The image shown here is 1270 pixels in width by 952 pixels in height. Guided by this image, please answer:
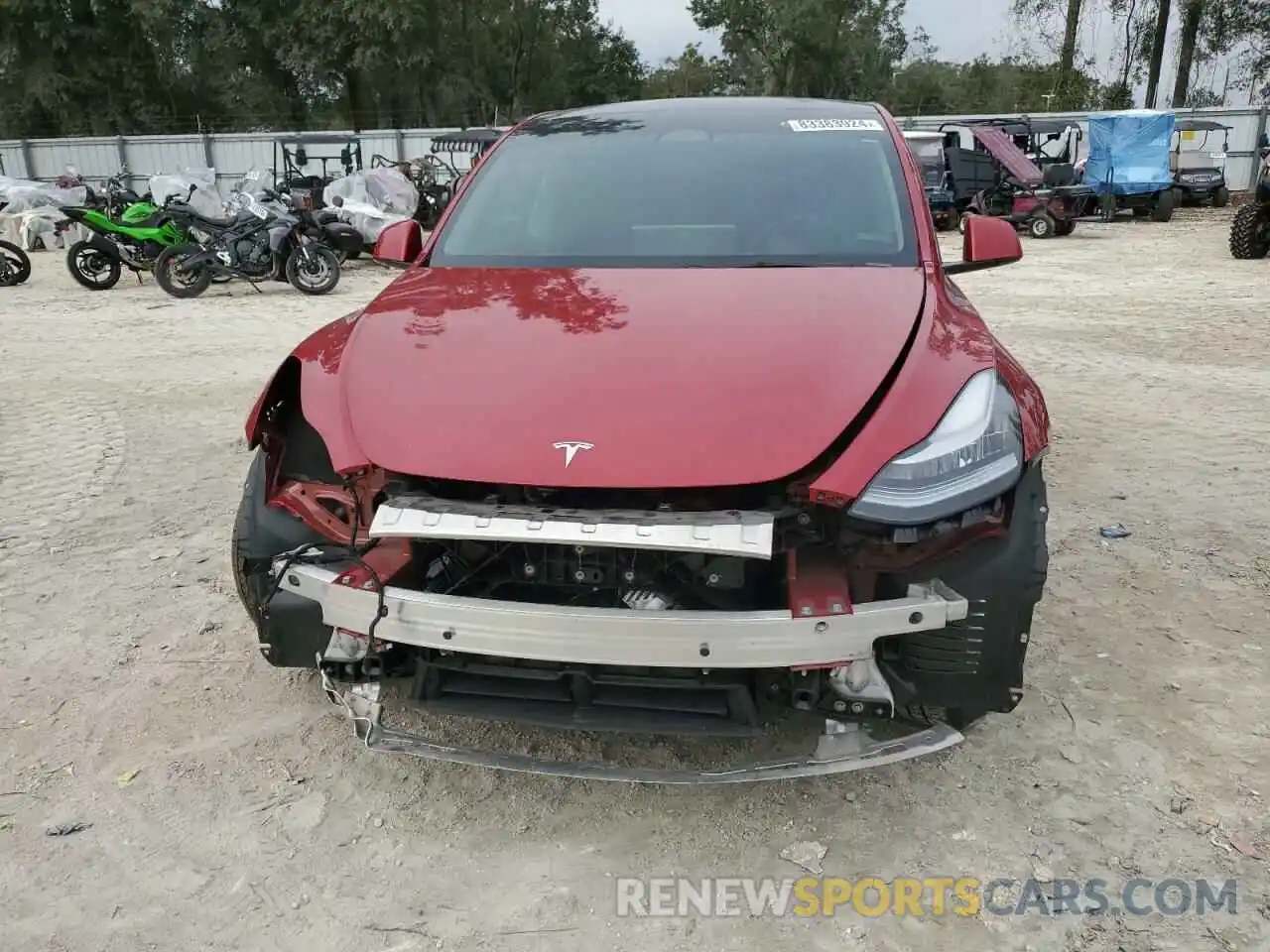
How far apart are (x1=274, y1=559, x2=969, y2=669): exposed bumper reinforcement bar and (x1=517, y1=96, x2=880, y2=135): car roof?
2.25 metres

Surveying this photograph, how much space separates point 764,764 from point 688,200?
1892 millimetres

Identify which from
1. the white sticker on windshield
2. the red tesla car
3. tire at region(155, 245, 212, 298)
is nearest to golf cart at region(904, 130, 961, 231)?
tire at region(155, 245, 212, 298)

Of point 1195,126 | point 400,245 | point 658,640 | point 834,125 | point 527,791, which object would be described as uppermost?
point 1195,126

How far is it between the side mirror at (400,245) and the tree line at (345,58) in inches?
1219

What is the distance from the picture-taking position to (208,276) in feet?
36.3

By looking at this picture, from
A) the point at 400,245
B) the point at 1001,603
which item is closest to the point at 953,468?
the point at 1001,603

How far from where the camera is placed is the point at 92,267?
11773 millimetres

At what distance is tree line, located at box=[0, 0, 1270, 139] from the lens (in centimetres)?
3066

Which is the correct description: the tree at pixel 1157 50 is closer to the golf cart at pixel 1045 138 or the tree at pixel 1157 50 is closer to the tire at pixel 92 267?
the golf cart at pixel 1045 138

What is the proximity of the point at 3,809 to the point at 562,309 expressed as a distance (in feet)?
6.35

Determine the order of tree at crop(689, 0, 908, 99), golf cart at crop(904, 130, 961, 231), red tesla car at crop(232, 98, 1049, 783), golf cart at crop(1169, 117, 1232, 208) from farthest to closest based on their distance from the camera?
tree at crop(689, 0, 908, 99) < golf cart at crop(1169, 117, 1232, 208) < golf cart at crop(904, 130, 961, 231) < red tesla car at crop(232, 98, 1049, 783)

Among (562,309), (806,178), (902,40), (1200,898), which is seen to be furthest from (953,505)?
(902,40)

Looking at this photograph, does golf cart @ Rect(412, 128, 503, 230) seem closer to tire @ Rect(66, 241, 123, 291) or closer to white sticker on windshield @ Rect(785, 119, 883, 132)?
tire @ Rect(66, 241, 123, 291)

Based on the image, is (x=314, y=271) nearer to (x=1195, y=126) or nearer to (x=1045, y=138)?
(x=1045, y=138)
